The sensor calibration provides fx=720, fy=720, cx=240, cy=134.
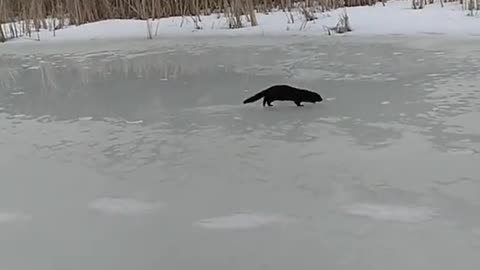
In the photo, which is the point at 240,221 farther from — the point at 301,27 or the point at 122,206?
the point at 301,27

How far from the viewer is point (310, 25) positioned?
16.3 ft

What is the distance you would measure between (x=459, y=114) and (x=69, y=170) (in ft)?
3.76

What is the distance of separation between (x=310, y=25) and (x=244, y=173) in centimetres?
339

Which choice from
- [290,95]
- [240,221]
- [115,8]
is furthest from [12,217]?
[115,8]

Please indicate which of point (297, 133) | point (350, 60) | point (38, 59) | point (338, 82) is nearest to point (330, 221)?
point (297, 133)

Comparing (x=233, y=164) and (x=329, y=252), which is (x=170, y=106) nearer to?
(x=233, y=164)

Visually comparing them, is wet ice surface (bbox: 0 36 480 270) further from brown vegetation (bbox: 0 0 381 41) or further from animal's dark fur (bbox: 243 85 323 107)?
brown vegetation (bbox: 0 0 381 41)

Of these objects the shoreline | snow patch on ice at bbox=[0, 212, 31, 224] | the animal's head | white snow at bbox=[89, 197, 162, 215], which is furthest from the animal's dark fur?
the shoreline

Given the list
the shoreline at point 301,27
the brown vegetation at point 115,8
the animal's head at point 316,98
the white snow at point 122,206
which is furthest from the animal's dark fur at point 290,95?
the brown vegetation at point 115,8

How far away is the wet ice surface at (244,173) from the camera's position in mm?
1260

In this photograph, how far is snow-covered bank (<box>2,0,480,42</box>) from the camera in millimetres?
4477

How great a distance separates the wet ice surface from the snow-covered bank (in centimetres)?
143

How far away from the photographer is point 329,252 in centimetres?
123

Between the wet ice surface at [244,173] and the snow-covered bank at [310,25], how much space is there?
1429 mm
